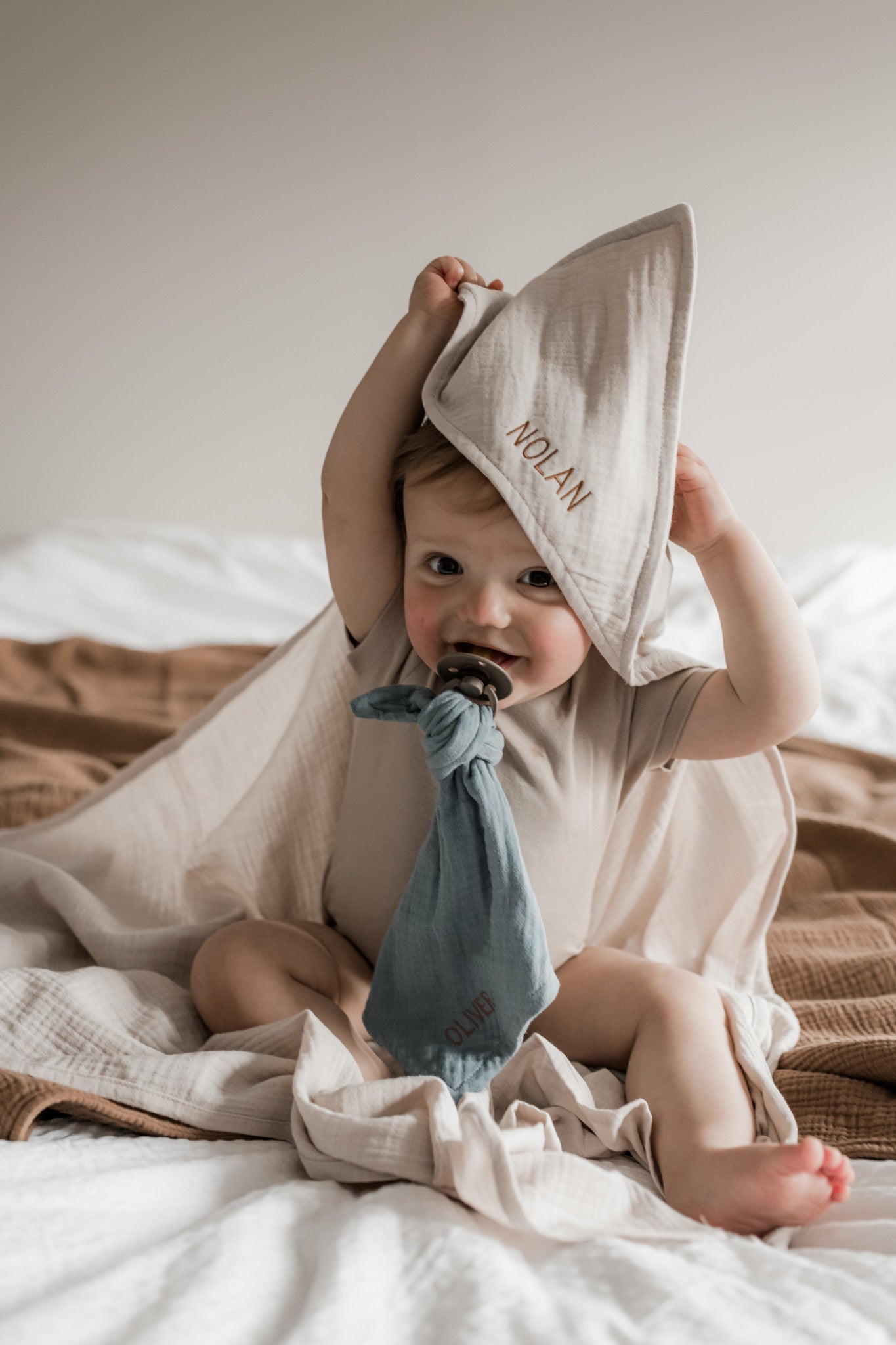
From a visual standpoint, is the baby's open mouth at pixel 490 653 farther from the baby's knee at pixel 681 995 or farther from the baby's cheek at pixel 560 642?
the baby's knee at pixel 681 995

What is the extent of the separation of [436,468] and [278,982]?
373 millimetres

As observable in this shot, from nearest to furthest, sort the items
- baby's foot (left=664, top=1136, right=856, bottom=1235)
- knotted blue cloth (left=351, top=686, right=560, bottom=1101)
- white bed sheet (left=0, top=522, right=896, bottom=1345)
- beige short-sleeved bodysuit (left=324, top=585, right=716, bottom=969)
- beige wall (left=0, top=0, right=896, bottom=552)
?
white bed sheet (left=0, top=522, right=896, bottom=1345) → baby's foot (left=664, top=1136, right=856, bottom=1235) → knotted blue cloth (left=351, top=686, right=560, bottom=1101) → beige short-sleeved bodysuit (left=324, top=585, right=716, bottom=969) → beige wall (left=0, top=0, right=896, bottom=552)

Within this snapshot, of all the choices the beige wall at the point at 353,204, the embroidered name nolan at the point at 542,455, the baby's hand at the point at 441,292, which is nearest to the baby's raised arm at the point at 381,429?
the baby's hand at the point at 441,292

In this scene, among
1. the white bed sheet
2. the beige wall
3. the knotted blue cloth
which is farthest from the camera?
the beige wall

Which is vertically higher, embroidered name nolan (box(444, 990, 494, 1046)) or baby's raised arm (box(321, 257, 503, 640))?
baby's raised arm (box(321, 257, 503, 640))

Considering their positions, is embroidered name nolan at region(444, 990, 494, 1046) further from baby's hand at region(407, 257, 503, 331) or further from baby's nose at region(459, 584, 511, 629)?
baby's hand at region(407, 257, 503, 331)

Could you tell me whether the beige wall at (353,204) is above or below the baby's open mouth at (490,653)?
above

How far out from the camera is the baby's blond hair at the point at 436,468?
76 cm

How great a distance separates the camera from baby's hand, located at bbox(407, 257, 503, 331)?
0.82 meters

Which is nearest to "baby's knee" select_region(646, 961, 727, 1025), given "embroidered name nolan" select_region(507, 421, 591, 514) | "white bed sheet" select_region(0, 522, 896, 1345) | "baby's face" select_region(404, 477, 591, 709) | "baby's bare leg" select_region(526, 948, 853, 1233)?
"baby's bare leg" select_region(526, 948, 853, 1233)

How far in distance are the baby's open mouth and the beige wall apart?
1.72 meters

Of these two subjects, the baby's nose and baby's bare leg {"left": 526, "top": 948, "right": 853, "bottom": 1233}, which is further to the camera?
the baby's nose

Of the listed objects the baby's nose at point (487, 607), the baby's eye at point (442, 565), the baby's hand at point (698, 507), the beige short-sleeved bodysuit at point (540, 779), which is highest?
the baby's hand at point (698, 507)

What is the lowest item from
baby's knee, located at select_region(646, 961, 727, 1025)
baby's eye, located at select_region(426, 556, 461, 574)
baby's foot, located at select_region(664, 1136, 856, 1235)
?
baby's foot, located at select_region(664, 1136, 856, 1235)
